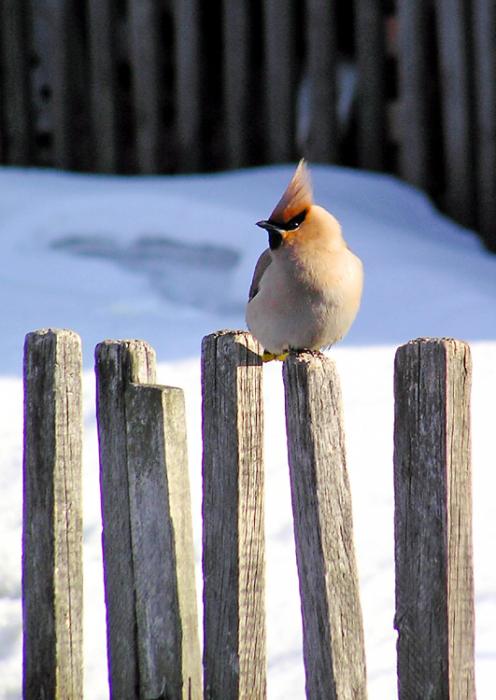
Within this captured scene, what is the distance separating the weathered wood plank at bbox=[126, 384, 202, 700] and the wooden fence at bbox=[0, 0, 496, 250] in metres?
3.97

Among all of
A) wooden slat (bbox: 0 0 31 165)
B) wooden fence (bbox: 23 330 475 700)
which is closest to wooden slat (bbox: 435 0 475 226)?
wooden slat (bbox: 0 0 31 165)

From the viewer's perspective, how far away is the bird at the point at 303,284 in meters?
3.09

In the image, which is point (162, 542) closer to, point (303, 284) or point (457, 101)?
point (303, 284)

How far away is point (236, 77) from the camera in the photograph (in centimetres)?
675

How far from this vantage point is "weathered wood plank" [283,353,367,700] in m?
2.26

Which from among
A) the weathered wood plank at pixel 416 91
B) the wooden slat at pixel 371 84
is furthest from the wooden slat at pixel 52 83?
the weathered wood plank at pixel 416 91

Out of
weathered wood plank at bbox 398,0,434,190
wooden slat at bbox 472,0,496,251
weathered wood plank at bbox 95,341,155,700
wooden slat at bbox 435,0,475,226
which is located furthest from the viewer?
weathered wood plank at bbox 398,0,434,190

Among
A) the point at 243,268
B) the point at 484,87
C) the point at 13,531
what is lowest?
the point at 13,531

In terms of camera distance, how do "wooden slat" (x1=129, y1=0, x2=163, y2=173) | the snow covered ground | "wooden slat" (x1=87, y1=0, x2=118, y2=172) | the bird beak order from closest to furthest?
the bird beak, the snow covered ground, "wooden slat" (x1=129, y1=0, x2=163, y2=173), "wooden slat" (x1=87, y1=0, x2=118, y2=172)

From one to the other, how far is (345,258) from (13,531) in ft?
4.00

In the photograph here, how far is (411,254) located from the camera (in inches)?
223

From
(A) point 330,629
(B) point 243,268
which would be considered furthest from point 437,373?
(B) point 243,268

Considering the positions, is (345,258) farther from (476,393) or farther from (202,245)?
(202,245)

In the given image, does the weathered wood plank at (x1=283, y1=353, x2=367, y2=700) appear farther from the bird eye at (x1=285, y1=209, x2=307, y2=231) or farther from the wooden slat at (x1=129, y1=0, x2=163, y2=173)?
the wooden slat at (x1=129, y1=0, x2=163, y2=173)
